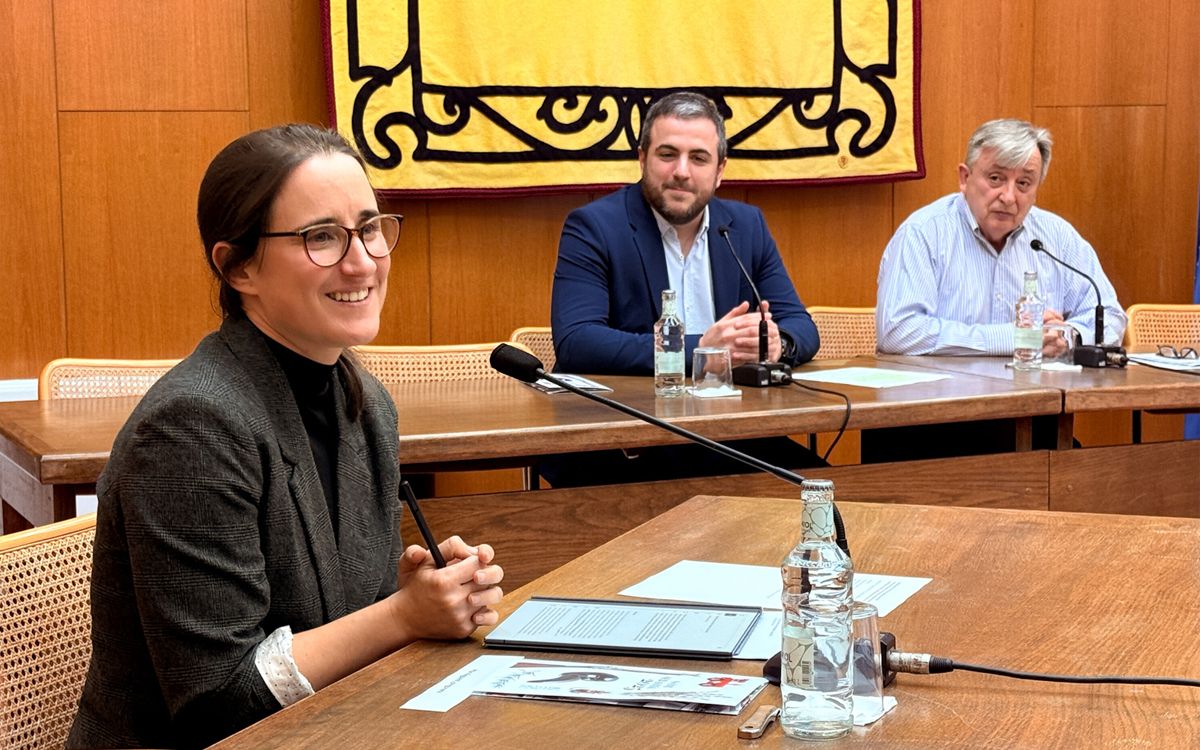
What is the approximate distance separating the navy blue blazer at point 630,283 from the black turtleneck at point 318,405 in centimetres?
176

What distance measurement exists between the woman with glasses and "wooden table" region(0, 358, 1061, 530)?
74 cm

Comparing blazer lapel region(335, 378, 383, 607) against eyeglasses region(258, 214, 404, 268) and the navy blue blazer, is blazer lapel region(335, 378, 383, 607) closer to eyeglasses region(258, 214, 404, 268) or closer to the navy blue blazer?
eyeglasses region(258, 214, 404, 268)

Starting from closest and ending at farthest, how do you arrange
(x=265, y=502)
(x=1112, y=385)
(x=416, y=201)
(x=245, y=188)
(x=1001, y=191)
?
1. (x=265, y=502)
2. (x=245, y=188)
3. (x=1112, y=385)
4. (x=1001, y=191)
5. (x=416, y=201)

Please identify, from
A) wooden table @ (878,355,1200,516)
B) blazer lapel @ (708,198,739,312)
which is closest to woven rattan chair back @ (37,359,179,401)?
blazer lapel @ (708,198,739,312)

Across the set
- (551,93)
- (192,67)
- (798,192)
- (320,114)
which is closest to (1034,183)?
(798,192)

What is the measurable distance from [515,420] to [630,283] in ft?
3.64

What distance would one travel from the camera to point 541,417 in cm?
271

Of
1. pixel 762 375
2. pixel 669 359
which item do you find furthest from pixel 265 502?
pixel 762 375

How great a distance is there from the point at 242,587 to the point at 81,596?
0.93 ft

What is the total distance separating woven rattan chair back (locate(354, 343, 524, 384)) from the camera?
11.0 feet

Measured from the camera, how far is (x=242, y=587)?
4.73 feet

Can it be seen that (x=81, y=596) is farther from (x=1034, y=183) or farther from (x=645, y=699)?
(x=1034, y=183)

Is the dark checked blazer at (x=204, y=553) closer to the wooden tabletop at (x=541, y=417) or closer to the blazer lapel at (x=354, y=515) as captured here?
the blazer lapel at (x=354, y=515)

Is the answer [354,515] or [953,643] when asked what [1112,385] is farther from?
[354,515]
